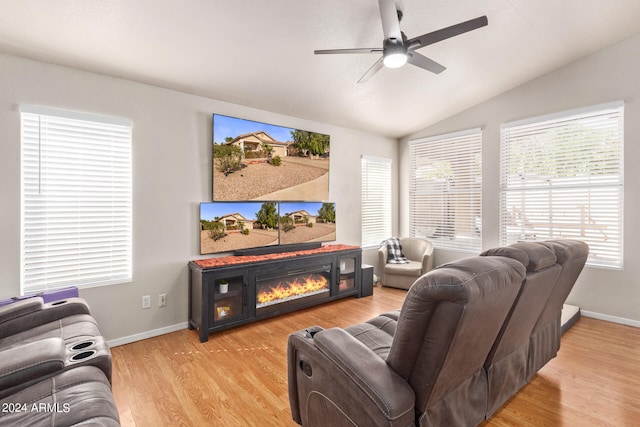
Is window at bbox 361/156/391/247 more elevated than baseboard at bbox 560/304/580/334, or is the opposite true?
window at bbox 361/156/391/247

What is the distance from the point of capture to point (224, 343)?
3.01m

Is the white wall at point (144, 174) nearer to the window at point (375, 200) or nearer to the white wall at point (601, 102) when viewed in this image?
the window at point (375, 200)

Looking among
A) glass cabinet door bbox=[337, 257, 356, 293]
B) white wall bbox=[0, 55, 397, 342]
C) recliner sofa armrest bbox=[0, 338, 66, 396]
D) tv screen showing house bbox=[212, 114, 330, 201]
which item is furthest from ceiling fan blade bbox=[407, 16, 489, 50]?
recliner sofa armrest bbox=[0, 338, 66, 396]

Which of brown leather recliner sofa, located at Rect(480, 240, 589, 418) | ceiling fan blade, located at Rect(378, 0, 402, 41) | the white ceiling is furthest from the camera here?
the white ceiling

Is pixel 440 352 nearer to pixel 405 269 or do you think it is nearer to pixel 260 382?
pixel 260 382

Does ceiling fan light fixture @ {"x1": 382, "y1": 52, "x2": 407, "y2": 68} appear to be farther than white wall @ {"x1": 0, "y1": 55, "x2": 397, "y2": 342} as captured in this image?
No

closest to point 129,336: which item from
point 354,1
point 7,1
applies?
point 7,1

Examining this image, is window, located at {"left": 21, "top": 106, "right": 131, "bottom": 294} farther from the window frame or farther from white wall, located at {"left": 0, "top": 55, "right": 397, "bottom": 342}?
the window frame

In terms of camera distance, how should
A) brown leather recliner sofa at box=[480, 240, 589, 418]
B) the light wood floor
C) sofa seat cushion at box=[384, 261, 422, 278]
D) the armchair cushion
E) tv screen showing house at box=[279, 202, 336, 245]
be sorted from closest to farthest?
A: brown leather recliner sofa at box=[480, 240, 589, 418], the light wood floor, tv screen showing house at box=[279, 202, 336, 245], sofa seat cushion at box=[384, 261, 422, 278], the armchair cushion

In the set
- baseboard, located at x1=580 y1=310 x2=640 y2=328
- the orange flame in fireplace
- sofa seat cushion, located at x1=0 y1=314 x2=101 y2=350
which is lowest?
baseboard, located at x1=580 y1=310 x2=640 y2=328

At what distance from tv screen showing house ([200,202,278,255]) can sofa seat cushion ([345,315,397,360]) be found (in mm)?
2044

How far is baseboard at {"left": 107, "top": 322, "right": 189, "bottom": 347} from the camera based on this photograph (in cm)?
294

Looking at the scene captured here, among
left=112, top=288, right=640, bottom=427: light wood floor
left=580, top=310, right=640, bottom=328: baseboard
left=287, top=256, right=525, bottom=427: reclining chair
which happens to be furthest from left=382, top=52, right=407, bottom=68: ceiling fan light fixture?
left=580, top=310, right=640, bottom=328: baseboard

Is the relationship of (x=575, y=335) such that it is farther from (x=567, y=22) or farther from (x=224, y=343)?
(x=224, y=343)
